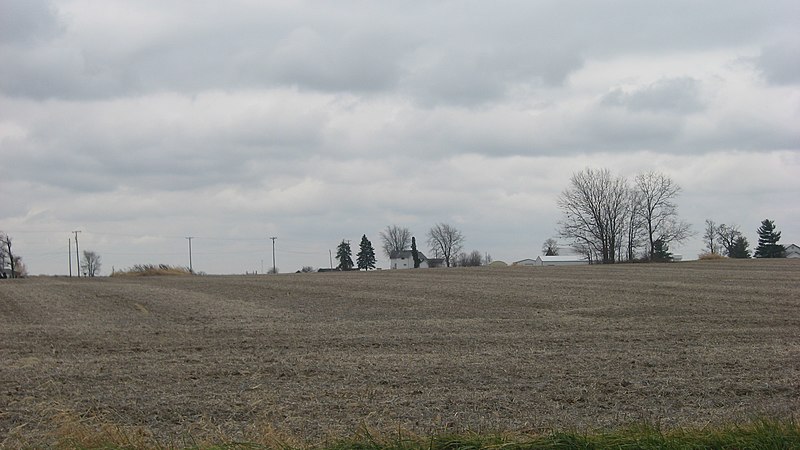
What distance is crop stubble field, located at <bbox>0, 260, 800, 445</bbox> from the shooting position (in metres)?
9.85

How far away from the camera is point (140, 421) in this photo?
9773mm

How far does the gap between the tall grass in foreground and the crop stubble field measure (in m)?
0.96

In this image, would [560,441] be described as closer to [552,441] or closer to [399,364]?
[552,441]

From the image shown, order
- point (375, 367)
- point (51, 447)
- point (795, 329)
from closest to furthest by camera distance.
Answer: point (51, 447) → point (375, 367) → point (795, 329)

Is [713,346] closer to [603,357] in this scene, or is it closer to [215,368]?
[603,357]

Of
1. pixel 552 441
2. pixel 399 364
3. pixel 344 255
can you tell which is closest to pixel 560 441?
pixel 552 441

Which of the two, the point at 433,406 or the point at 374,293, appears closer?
the point at 433,406

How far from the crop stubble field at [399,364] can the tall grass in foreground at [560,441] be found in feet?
3.17

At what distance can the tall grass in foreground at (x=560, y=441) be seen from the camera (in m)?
7.10

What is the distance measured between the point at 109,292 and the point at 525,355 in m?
23.6

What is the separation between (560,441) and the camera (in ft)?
23.7

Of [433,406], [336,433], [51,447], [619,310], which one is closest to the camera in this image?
[51,447]

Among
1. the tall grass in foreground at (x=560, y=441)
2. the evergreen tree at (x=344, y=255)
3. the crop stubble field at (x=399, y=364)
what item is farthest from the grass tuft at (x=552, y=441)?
the evergreen tree at (x=344, y=255)

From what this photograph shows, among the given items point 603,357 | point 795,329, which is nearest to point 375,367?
point 603,357
